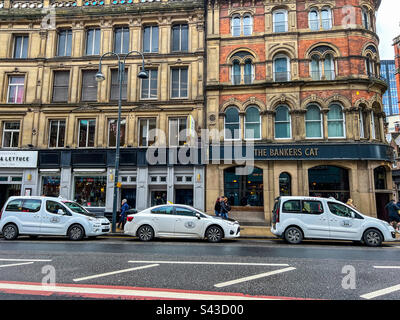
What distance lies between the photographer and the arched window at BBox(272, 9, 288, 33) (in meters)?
18.0

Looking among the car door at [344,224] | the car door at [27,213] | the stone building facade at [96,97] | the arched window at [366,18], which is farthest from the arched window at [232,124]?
the car door at [27,213]

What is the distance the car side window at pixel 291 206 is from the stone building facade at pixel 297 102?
19.2ft

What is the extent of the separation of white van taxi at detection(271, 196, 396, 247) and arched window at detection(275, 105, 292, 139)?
24.8ft

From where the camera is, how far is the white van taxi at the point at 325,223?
390 inches

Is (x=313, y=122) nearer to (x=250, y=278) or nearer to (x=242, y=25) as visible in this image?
(x=242, y=25)

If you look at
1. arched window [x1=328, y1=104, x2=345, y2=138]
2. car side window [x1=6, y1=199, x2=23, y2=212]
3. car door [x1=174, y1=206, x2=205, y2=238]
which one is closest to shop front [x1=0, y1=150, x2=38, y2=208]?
car side window [x1=6, y1=199, x2=23, y2=212]

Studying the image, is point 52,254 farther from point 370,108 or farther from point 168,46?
point 370,108

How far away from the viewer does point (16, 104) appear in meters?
19.1

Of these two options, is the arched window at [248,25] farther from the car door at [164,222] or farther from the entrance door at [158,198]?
the car door at [164,222]

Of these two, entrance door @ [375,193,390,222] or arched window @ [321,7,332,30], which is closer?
entrance door @ [375,193,390,222]

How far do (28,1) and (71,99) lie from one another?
9649 mm

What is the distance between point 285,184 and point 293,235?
6851mm

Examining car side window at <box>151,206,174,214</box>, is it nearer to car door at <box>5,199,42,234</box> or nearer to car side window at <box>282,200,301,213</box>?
car side window at <box>282,200,301,213</box>
